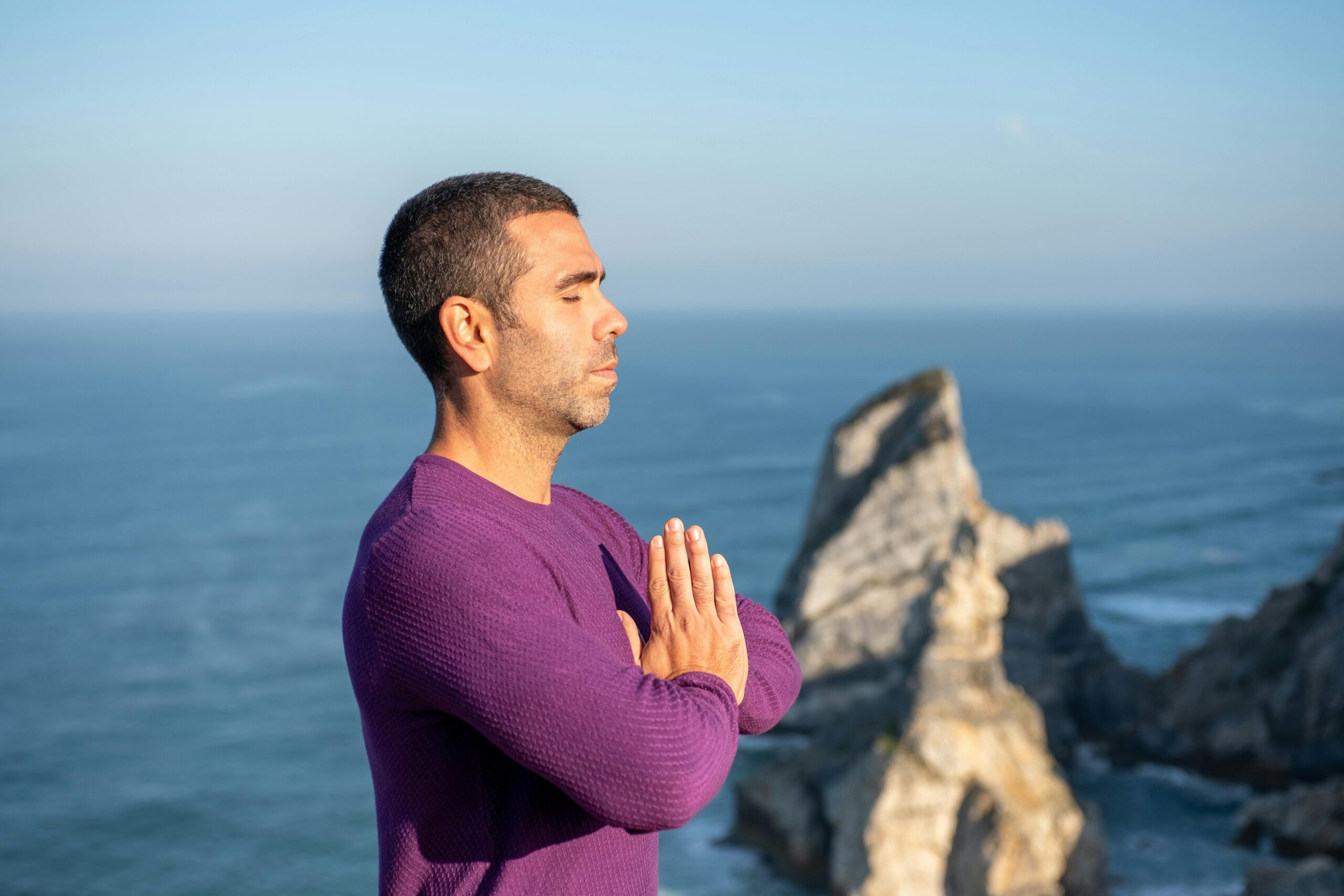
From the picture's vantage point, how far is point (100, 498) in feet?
312

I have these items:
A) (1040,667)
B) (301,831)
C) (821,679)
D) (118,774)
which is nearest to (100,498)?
(118,774)

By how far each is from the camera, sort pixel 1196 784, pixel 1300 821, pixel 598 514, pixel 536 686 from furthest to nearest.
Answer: pixel 1196 784
pixel 1300 821
pixel 598 514
pixel 536 686

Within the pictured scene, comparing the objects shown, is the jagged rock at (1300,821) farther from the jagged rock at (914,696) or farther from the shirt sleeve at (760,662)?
the shirt sleeve at (760,662)

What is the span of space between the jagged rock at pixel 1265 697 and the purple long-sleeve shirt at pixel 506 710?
37.9 metres

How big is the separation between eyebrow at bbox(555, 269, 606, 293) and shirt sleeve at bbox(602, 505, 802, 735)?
76 cm

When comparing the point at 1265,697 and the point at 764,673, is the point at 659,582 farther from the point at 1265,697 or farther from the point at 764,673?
the point at 1265,697

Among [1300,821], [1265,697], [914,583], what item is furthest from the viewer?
[914,583]

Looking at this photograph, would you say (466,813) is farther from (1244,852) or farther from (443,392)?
(1244,852)

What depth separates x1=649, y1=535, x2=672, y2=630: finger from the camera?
2.80 m

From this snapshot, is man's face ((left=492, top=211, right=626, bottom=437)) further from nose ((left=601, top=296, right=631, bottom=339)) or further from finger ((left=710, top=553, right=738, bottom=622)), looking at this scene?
finger ((left=710, top=553, right=738, bottom=622))

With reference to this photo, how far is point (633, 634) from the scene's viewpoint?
310 centimetres

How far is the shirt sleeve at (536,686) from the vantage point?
2.33m

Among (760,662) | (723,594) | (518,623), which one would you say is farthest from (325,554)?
(518,623)

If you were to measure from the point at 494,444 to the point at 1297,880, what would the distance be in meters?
26.0
